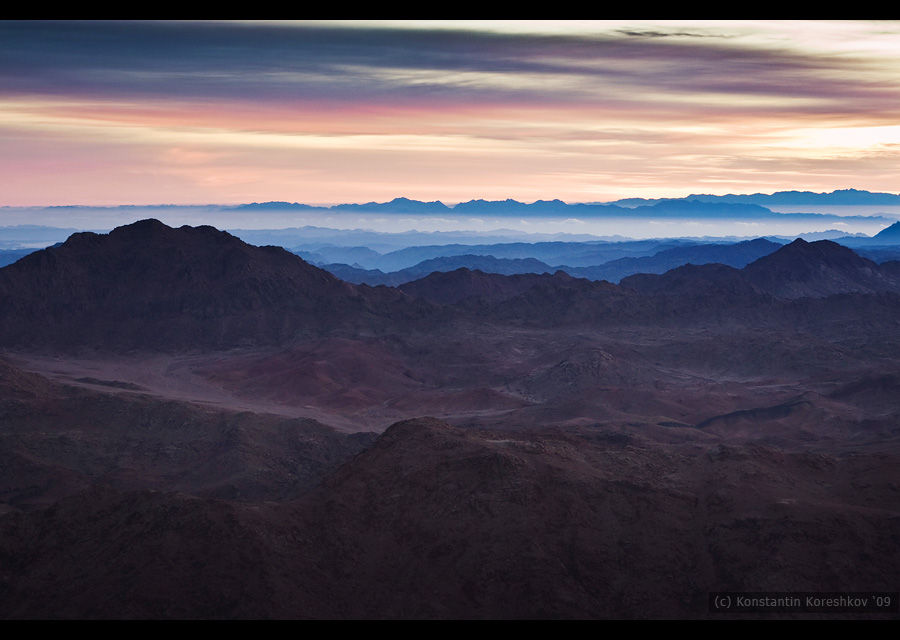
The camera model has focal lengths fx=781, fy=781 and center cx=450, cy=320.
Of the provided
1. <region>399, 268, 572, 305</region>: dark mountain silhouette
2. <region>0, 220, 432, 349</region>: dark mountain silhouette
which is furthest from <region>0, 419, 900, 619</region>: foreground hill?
<region>399, 268, 572, 305</region>: dark mountain silhouette

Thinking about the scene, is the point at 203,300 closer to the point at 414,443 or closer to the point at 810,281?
the point at 414,443

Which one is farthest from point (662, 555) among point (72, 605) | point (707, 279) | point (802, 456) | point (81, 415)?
point (707, 279)

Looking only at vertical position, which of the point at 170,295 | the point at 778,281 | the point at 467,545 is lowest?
the point at 467,545

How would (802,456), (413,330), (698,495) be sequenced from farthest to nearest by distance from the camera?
(413,330) → (802,456) → (698,495)

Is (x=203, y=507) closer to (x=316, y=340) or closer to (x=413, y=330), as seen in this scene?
(x=316, y=340)

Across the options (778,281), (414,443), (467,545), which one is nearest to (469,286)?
(778,281)

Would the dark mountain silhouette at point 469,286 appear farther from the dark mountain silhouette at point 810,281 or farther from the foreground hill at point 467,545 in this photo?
the foreground hill at point 467,545

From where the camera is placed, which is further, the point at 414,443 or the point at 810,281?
the point at 810,281
